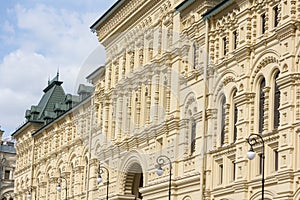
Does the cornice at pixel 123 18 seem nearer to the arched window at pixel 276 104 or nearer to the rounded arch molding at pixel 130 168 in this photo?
the rounded arch molding at pixel 130 168

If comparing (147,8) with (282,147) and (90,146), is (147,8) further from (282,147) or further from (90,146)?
Result: (282,147)

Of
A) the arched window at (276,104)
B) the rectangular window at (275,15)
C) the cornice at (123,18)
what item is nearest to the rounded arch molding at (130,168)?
the cornice at (123,18)

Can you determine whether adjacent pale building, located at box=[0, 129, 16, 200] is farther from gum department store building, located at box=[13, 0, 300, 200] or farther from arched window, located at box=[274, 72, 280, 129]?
arched window, located at box=[274, 72, 280, 129]

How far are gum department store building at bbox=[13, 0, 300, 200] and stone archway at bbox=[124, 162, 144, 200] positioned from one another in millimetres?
80

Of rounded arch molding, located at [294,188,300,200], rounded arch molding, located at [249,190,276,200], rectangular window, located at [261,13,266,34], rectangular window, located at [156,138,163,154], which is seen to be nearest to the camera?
rounded arch molding, located at [294,188,300,200]

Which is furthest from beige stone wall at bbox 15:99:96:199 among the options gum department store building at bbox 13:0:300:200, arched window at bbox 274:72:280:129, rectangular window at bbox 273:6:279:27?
rectangular window at bbox 273:6:279:27

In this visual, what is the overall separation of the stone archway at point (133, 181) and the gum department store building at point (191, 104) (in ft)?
0.26

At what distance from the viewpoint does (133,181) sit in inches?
2389

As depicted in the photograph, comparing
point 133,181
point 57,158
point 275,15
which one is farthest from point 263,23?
point 57,158

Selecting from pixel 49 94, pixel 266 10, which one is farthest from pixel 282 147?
pixel 49 94

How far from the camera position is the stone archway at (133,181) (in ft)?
195

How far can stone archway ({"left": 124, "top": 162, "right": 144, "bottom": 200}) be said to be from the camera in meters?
59.4

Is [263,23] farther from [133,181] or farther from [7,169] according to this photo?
[7,169]

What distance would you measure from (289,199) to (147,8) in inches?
945
